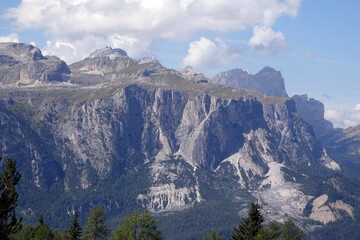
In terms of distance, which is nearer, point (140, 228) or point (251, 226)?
point (251, 226)

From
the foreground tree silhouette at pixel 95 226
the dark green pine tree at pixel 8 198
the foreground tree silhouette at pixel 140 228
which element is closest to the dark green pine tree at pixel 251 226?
the foreground tree silhouette at pixel 140 228

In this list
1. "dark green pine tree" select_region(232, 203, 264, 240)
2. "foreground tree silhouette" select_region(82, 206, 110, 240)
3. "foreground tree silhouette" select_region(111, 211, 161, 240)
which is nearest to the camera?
"dark green pine tree" select_region(232, 203, 264, 240)

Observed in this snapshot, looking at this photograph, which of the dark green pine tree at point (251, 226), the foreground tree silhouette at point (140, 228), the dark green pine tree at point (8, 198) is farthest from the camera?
the foreground tree silhouette at point (140, 228)

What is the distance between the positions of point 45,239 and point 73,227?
27.9ft

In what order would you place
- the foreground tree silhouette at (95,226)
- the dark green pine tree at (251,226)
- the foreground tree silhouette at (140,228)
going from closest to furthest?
the dark green pine tree at (251,226) < the foreground tree silhouette at (140,228) < the foreground tree silhouette at (95,226)

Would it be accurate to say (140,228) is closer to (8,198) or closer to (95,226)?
(95,226)

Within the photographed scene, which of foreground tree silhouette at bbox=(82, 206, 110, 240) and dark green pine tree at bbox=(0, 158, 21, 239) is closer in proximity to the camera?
dark green pine tree at bbox=(0, 158, 21, 239)

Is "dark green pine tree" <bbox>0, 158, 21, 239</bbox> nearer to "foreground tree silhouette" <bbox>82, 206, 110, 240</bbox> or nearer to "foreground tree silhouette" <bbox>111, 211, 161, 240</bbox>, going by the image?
"foreground tree silhouette" <bbox>111, 211, 161, 240</bbox>

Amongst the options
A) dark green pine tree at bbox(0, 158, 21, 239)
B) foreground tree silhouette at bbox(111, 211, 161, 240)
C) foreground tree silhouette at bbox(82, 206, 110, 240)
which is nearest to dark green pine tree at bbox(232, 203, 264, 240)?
foreground tree silhouette at bbox(111, 211, 161, 240)

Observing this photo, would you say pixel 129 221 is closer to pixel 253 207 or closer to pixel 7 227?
pixel 253 207

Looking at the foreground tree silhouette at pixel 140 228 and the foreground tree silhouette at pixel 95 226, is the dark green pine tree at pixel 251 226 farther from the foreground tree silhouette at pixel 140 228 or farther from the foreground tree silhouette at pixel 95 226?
the foreground tree silhouette at pixel 95 226

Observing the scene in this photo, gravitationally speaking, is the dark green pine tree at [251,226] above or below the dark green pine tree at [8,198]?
A: below

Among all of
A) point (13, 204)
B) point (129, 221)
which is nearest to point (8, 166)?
point (13, 204)

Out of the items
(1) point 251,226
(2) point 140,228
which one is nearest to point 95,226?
(2) point 140,228
